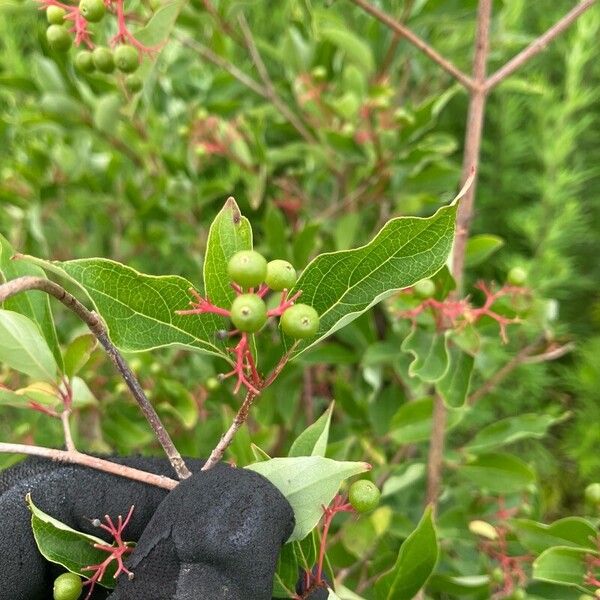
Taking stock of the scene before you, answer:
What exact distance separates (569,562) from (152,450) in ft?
3.68

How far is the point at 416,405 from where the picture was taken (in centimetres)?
107

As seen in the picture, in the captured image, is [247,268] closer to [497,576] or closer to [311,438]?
[311,438]

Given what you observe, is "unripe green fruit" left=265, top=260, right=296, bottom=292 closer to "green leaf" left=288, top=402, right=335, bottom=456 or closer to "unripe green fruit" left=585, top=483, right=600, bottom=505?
"green leaf" left=288, top=402, right=335, bottom=456

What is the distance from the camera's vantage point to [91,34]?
852 mm

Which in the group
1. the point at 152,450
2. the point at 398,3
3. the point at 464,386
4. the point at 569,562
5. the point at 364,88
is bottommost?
the point at 152,450

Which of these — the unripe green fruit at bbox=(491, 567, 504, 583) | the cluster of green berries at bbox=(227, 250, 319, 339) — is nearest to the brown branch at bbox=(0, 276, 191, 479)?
the cluster of green berries at bbox=(227, 250, 319, 339)

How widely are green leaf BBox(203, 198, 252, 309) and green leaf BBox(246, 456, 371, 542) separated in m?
0.15

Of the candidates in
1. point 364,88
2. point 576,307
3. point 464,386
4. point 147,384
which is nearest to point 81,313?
point 464,386

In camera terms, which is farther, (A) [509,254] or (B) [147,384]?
(A) [509,254]

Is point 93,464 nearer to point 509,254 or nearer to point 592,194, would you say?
point 509,254

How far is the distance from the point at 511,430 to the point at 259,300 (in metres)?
0.71

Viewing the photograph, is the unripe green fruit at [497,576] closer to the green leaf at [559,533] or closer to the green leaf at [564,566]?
the green leaf at [559,533]

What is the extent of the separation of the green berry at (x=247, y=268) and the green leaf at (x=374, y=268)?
67 mm

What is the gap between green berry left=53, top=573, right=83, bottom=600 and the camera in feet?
1.91
